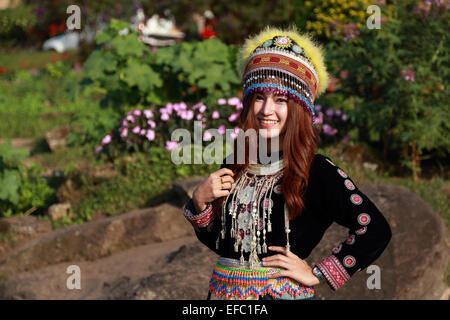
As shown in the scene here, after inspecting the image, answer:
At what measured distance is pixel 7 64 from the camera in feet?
50.0

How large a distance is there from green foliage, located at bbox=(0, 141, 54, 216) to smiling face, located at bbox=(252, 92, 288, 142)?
4.84 metres

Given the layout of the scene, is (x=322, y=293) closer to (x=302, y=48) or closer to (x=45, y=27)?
(x=302, y=48)

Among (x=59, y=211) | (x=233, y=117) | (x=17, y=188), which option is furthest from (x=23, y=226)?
(x=233, y=117)

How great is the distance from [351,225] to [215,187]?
55 cm

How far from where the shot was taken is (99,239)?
547 centimetres

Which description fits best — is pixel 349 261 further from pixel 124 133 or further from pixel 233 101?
pixel 124 133

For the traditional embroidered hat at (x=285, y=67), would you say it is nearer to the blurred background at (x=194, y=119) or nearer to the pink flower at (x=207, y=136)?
the blurred background at (x=194, y=119)

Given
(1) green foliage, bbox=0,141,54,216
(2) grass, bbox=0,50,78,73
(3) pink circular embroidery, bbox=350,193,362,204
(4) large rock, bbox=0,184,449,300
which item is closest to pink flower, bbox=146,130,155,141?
(4) large rock, bbox=0,184,449,300

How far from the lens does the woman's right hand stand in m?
2.27

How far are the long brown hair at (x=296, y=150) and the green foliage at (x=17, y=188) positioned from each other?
4840 millimetres

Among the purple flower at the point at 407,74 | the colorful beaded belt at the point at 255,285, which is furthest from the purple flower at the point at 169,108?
the colorful beaded belt at the point at 255,285

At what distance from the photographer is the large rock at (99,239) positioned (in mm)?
5480

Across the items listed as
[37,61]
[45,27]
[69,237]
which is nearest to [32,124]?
[69,237]

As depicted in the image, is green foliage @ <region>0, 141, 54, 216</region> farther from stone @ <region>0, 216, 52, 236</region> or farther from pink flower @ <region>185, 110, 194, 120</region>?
pink flower @ <region>185, 110, 194, 120</region>
